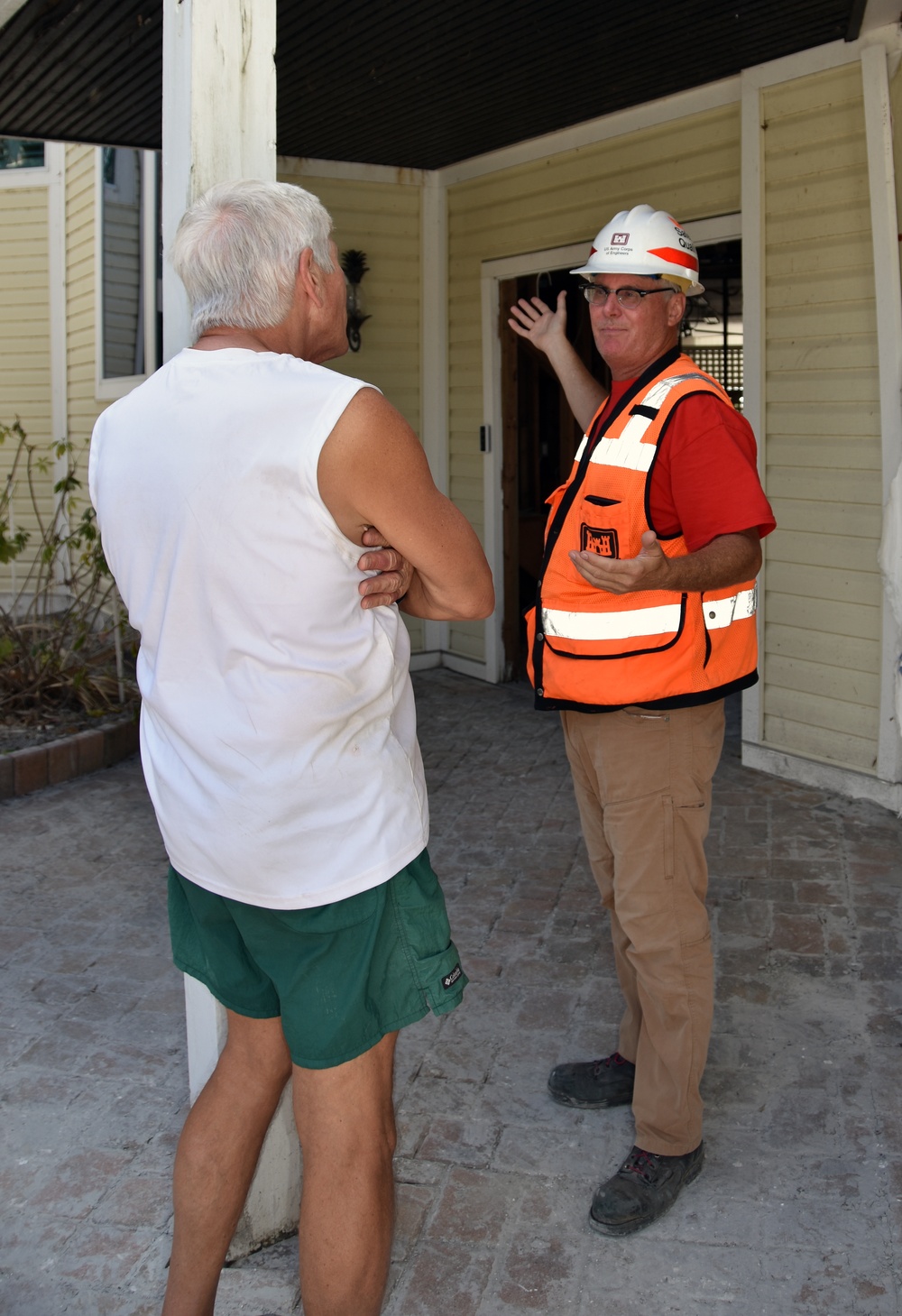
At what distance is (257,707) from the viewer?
68.7 inches

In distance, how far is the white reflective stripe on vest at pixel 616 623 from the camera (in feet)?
7.97

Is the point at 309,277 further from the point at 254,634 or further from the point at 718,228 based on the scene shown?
the point at 718,228

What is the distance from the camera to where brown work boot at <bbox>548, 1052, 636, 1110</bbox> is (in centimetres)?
299

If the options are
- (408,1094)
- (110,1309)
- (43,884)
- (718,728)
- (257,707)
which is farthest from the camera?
(43,884)

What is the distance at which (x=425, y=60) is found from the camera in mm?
5645

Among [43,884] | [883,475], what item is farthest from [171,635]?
[883,475]

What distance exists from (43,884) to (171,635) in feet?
10.4

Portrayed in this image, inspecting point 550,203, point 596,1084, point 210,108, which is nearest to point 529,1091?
point 596,1084

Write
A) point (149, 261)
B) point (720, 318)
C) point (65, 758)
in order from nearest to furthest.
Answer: point (65, 758) → point (149, 261) → point (720, 318)

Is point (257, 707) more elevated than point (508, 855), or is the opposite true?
point (257, 707)

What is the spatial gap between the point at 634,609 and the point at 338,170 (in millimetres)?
5969

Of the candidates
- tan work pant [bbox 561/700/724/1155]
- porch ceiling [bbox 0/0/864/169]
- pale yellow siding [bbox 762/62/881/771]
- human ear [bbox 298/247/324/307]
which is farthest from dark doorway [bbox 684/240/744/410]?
human ear [bbox 298/247/324/307]

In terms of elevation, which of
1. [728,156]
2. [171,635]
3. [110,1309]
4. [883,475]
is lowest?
[110,1309]

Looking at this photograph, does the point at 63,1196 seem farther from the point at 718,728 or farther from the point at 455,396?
the point at 455,396
